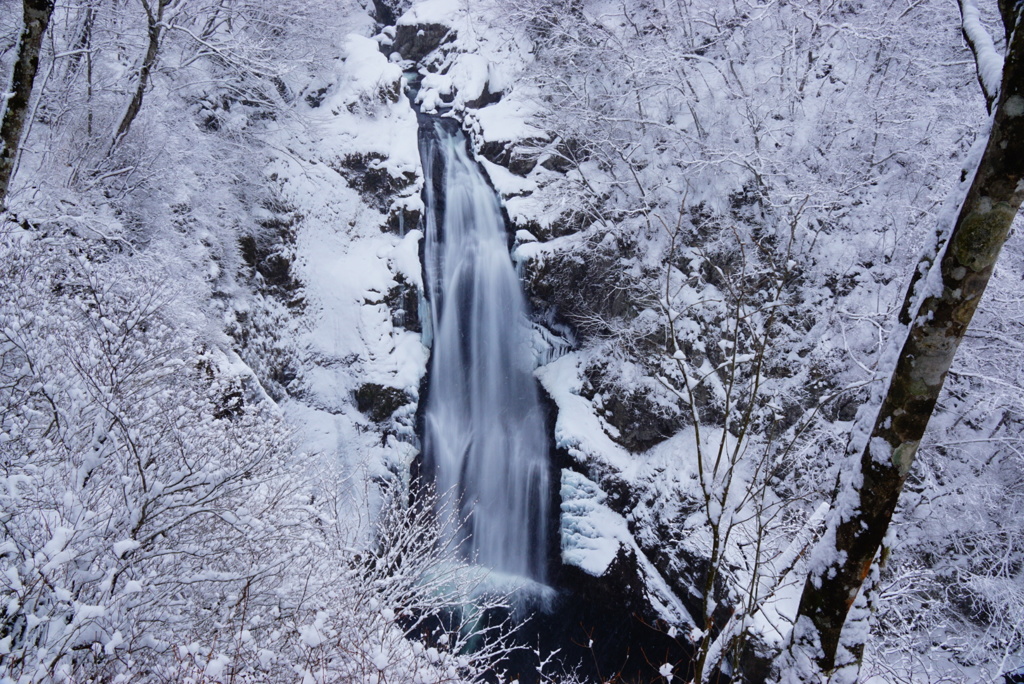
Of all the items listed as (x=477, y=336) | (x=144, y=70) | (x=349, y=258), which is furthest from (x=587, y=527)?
(x=144, y=70)

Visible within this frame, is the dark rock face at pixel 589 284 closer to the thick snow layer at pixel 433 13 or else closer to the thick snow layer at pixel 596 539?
the thick snow layer at pixel 596 539

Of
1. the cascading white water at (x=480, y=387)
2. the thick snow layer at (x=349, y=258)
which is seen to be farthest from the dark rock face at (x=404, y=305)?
the cascading white water at (x=480, y=387)

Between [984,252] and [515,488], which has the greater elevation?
[984,252]

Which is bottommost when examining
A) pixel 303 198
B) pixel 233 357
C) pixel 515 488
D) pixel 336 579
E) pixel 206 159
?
pixel 515 488

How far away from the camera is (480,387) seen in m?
12.7

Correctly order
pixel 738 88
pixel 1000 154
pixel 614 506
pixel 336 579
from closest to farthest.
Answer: pixel 1000 154, pixel 336 579, pixel 614 506, pixel 738 88

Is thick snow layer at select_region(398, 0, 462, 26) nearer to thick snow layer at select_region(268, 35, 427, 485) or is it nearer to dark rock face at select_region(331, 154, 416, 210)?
thick snow layer at select_region(268, 35, 427, 485)

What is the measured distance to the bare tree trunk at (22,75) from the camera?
12.3 ft

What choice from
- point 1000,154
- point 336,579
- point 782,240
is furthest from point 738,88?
point 336,579

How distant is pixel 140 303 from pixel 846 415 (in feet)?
38.1

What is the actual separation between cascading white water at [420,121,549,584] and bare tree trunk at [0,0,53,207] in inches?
348

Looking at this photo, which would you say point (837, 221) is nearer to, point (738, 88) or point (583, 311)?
point (738, 88)

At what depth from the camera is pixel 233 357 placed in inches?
375

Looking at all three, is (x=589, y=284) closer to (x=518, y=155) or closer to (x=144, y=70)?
(x=518, y=155)
